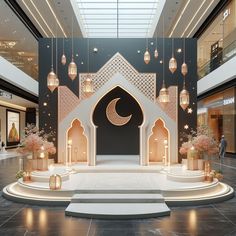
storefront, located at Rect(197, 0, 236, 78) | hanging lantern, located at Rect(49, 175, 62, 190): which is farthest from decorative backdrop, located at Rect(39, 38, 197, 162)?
hanging lantern, located at Rect(49, 175, 62, 190)

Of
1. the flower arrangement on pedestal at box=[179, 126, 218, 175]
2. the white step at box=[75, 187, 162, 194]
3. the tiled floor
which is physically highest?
the flower arrangement on pedestal at box=[179, 126, 218, 175]

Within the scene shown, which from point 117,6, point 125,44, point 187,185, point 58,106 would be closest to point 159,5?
point 117,6

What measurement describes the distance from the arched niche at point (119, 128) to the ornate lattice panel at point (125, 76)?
1.50 meters

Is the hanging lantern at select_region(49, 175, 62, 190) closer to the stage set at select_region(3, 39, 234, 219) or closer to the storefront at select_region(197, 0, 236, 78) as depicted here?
the stage set at select_region(3, 39, 234, 219)

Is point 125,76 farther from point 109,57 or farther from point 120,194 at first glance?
point 120,194

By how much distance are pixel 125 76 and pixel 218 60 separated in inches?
355

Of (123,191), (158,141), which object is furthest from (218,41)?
(123,191)

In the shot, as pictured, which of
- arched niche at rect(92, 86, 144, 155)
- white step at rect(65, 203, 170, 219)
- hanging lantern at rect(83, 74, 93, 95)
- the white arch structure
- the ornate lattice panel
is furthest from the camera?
arched niche at rect(92, 86, 144, 155)

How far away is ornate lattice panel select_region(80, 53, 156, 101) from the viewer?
13.7m

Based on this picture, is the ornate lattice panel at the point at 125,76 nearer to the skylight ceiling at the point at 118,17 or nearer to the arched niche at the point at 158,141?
the arched niche at the point at 158,141

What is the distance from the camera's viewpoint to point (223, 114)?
21.5 metres

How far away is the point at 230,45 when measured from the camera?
18438 millimetres

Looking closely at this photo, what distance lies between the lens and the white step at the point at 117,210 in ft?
22.5

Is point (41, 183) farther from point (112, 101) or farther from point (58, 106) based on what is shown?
point (112, 101)
